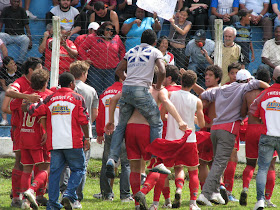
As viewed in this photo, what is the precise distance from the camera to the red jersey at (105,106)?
8.92 m

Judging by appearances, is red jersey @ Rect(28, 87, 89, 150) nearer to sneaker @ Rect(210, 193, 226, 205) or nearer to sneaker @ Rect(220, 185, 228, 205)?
sneaker @ Rect(210, 193, 226, 205)

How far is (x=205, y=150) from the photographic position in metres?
8.76

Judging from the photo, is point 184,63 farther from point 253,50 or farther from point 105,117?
point 105,117

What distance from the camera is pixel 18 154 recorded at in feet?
27.4

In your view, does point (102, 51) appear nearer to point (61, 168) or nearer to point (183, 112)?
point (183, 112)

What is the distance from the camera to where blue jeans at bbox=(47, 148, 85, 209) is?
7281 millimetres

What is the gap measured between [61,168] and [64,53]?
4.56 m

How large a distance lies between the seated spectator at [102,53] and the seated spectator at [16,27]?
166 cm

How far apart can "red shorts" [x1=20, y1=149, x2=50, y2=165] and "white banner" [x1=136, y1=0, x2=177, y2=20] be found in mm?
3798

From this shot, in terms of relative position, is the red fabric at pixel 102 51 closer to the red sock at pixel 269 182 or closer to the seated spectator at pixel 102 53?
the seated spectator at pixel 102 53

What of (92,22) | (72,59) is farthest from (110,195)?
(92,22)

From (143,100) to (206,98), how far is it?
1.45m

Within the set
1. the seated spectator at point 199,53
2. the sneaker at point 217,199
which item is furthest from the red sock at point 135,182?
the seated spectator at point 199,53

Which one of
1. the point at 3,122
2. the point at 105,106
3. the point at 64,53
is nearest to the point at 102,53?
the point at 64,53
